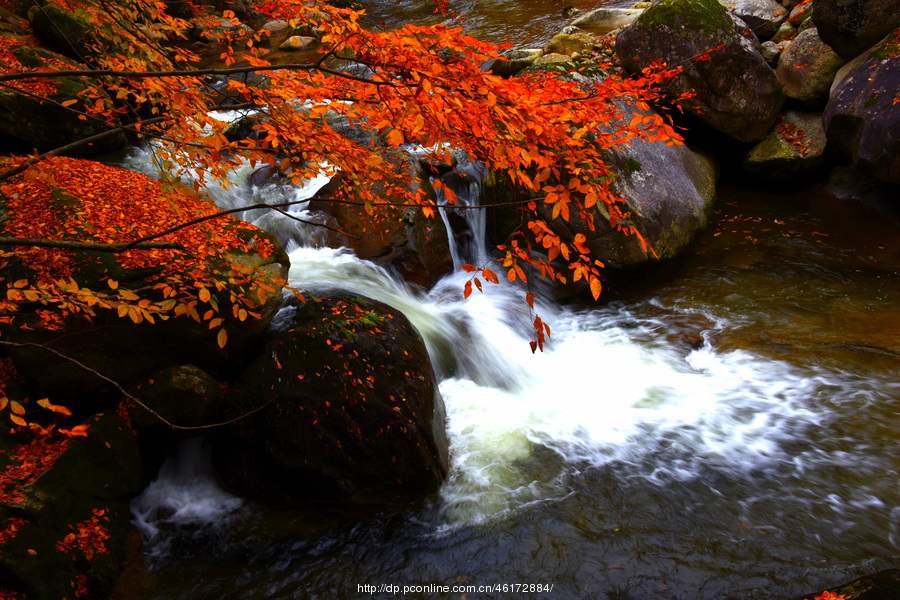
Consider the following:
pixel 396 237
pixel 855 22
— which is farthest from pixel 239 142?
pixel 855 22

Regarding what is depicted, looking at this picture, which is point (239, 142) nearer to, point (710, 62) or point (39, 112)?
point (39, 112)

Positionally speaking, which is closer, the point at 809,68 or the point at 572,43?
the point at 809,68

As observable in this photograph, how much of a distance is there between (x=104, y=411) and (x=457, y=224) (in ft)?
18.6

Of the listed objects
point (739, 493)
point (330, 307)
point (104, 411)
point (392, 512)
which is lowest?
point (739, 493)

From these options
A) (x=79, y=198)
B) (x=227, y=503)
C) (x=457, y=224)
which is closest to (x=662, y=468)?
(x=227, y=503)

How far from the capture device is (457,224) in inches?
318

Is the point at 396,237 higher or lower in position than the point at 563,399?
higher

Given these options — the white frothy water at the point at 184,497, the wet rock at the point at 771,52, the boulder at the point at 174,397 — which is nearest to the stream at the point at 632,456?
the white frothy water at the point at 184,497

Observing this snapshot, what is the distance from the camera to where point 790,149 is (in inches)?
326

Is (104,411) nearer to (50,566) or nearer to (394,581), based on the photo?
(50,566)

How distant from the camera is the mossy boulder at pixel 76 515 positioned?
3.07 m

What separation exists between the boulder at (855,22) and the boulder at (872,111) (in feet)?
0.67

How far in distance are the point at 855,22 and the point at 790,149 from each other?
2020 millimetres

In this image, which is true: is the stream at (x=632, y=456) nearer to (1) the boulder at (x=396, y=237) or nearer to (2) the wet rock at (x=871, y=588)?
(2) the wet rock at (x=871, y=588)
